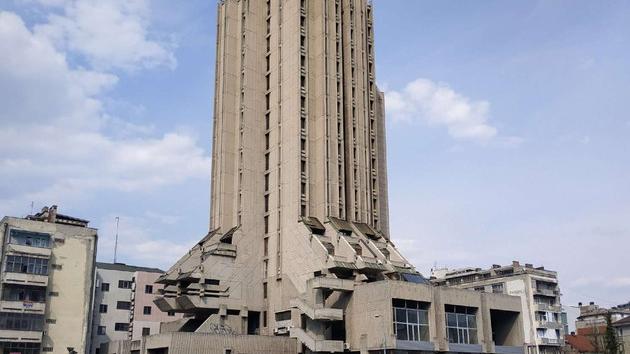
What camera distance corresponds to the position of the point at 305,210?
307ft

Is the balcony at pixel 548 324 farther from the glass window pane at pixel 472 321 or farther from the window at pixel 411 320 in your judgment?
the window at pixel 411 320

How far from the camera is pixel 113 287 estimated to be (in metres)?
115

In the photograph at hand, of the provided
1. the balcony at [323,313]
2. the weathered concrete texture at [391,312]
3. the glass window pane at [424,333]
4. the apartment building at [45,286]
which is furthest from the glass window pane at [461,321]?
the apartment building at [45,286]

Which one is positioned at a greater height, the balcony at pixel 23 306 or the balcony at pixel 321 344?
the balcony at pixel 23 306

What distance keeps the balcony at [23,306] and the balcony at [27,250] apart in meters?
7.18

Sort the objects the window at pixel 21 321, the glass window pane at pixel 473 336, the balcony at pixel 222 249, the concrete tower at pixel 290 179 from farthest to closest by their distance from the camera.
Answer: the balcony at pixel 222 249 → the window at pixel 21 321 → the concrete tower at pixel 290 179 → the glass window pane at pixel 473 336

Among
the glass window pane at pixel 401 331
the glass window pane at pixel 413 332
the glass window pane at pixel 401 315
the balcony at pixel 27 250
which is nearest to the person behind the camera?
the glass window pane at pixel 401 331

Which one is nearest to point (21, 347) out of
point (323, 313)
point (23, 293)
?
point (23, 293)

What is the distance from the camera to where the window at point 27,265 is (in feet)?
307

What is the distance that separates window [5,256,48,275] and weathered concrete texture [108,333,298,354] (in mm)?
19787

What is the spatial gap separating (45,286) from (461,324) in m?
59.9

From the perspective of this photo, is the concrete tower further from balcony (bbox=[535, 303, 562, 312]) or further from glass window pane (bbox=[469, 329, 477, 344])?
balcony (bbox=[535, 303, 562, 312])

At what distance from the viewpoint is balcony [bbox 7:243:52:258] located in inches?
3706

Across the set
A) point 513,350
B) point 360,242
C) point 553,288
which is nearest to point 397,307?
point 360,242
